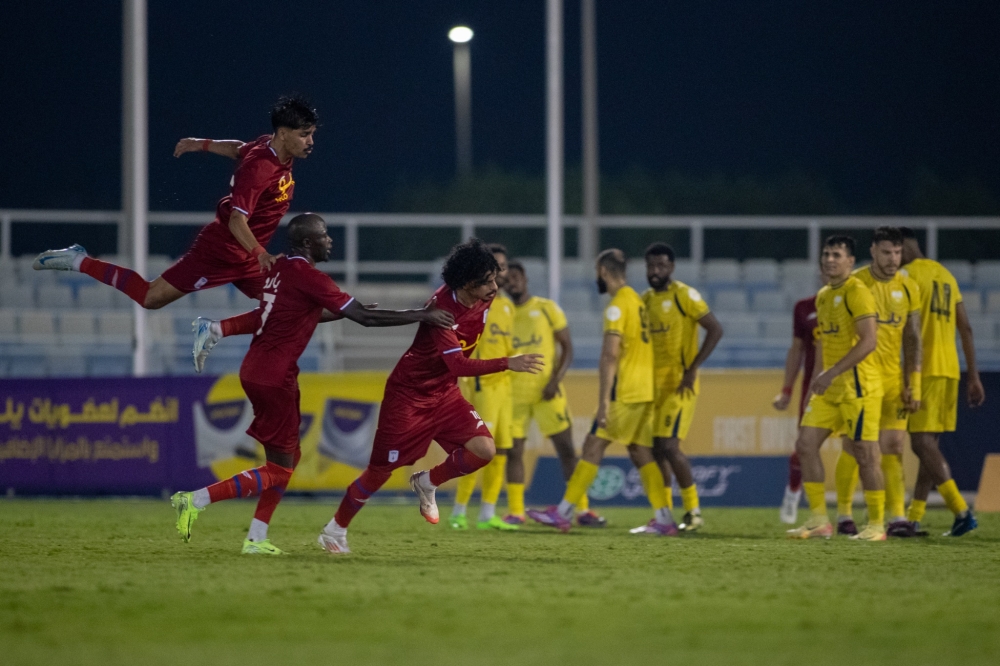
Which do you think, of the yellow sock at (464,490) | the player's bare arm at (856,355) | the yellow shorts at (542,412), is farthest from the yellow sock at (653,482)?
the player's bare arm at (856,355)

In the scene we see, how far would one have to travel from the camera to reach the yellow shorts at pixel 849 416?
1023cm

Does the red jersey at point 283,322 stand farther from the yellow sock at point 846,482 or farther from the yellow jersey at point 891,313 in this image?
the yellow sock at point 846,482

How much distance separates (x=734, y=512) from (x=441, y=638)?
912cm

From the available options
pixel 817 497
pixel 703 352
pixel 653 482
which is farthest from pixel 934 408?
pixel 653 482

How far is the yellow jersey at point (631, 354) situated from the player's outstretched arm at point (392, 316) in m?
3.08

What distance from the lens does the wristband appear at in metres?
10.7

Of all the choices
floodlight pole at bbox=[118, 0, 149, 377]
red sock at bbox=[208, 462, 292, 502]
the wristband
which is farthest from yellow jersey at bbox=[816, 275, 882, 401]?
floodlight pole at bbox=[118, 0, 149, 377]

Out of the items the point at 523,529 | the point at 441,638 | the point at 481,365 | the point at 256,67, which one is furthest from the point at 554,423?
the point at 256,67

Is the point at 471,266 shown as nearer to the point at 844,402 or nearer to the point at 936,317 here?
the point at 844,402

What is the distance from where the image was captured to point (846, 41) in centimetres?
6191

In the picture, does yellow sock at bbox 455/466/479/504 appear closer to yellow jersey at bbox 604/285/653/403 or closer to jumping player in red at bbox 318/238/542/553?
yellow jersey at bbox 604/285/653/403

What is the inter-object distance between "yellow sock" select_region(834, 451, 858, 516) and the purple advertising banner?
7.59 m

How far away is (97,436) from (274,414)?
7656 mm

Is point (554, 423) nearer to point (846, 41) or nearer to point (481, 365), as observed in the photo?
point (481, 365)
